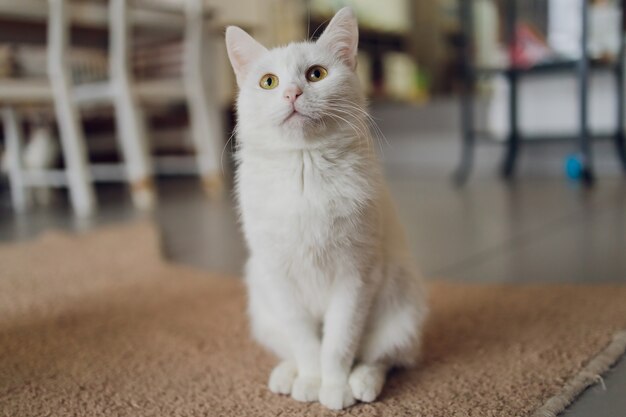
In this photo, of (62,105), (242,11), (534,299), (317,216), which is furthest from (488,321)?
(242,11)

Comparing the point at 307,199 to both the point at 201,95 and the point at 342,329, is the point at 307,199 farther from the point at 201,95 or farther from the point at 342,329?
the point at 201,95

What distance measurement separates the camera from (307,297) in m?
0.85

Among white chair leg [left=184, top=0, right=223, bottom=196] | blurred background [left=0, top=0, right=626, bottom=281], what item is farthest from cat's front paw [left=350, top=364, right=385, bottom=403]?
white chair leg [left=184, top=0, right=223, bottom=196]

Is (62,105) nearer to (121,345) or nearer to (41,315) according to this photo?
(41,315)

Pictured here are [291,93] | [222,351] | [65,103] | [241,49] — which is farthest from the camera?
[65,103]

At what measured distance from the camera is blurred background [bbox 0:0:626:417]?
6.16ft

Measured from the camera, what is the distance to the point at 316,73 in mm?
827

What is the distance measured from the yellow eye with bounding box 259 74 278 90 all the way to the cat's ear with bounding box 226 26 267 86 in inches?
2.6

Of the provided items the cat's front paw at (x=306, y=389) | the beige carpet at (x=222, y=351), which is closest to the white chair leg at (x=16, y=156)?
the beige carpet at (x=222, y=351)

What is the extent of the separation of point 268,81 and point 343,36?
14 cm

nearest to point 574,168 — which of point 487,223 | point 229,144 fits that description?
point 487,223

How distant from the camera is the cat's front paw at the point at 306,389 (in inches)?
32.2

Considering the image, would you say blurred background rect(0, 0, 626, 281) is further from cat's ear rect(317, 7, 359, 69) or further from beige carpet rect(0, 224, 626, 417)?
cat's ear rect(317, 7, 359, 69)

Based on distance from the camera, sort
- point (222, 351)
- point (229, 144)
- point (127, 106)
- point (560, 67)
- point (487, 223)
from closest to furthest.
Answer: point (222, 351), point (229, 144), point (487, 223), point (127, 106), point (560, 67)
